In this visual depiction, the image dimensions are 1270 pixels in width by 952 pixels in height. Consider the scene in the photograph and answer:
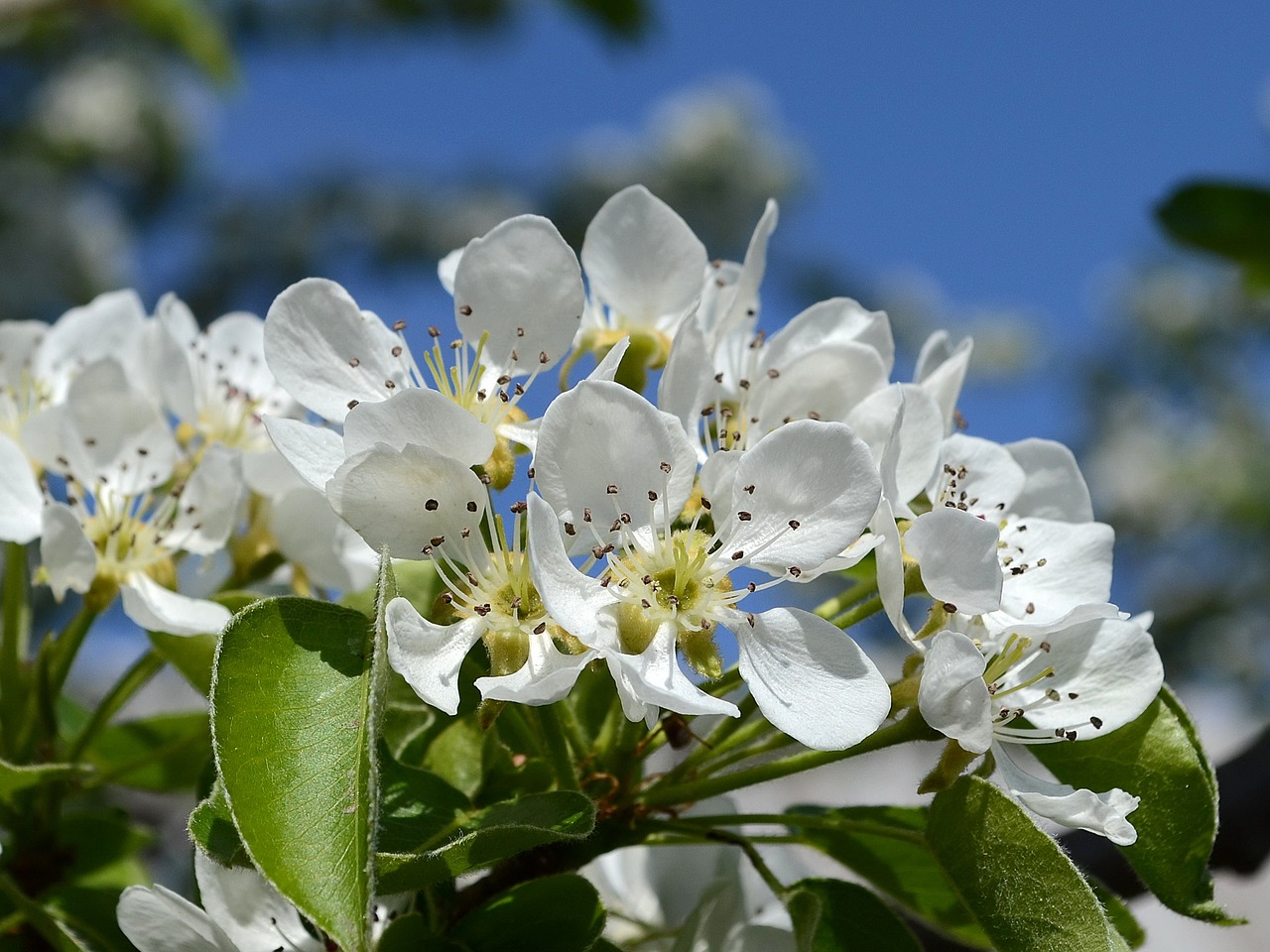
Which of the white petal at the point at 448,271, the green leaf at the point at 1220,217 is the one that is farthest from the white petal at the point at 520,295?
the green leaf at the point at 1220,217

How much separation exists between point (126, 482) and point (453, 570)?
18.9 inches

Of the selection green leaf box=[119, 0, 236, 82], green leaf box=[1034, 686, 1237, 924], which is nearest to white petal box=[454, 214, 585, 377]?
green leaf box=[1034, 686, 1237, 924]

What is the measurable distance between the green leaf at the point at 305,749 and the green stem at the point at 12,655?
1.61 feet

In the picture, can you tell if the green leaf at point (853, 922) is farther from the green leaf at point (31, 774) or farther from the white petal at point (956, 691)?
the green leaf at point (31, 774)

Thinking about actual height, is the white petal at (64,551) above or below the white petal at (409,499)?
below

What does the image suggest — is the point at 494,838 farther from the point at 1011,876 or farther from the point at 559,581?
the point at 1011,876

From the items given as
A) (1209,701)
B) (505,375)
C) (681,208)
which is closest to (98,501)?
(505,375)

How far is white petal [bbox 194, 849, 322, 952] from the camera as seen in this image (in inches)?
42.7

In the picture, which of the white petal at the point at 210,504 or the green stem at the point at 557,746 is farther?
the white petal at the point at 210,504

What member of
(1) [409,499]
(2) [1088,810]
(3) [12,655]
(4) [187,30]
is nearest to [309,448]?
(1) [409,499]

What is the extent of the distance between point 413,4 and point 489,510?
540cm

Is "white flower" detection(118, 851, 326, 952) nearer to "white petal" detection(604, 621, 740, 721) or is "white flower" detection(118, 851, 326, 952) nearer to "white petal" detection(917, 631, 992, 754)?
"white petal" detection(604, 621, 740, 721)

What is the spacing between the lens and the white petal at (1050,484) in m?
1.23

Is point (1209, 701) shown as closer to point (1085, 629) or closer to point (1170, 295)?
point (1170, 295)
